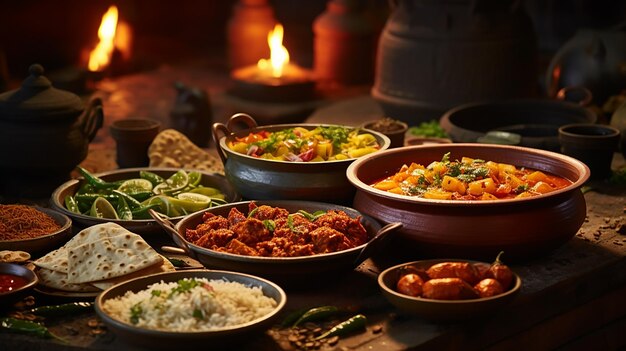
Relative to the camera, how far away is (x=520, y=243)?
12.8 ft

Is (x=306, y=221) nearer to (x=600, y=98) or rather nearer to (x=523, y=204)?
(x=523, y=204)

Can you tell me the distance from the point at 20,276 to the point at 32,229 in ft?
1.64

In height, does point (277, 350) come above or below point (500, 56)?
below

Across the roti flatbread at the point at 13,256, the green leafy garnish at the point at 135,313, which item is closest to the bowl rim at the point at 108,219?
the roti flatbread at the point at 13,256

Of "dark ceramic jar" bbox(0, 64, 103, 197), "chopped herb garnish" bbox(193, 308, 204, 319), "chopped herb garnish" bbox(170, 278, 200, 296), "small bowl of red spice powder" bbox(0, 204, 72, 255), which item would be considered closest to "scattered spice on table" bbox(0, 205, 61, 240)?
"small bowl of red spice powder" bbox(0, 204, 72, 255)

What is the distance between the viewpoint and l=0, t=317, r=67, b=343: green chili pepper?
3383 mm

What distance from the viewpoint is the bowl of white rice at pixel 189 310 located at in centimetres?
311

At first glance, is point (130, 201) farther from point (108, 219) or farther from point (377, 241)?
point (377, 241)

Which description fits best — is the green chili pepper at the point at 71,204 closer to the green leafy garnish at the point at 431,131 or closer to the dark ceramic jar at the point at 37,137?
the dark ceramic jar at the point at 37,137

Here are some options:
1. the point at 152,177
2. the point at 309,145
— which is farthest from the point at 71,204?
the point at 309,145

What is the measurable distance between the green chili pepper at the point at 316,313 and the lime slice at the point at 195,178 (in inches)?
57.1

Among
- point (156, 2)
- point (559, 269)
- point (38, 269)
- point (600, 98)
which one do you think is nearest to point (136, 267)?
point (38, 269)

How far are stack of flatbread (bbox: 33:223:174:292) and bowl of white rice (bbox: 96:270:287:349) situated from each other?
20 centimetres

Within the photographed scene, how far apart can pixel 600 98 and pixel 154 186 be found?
3.68 meters
